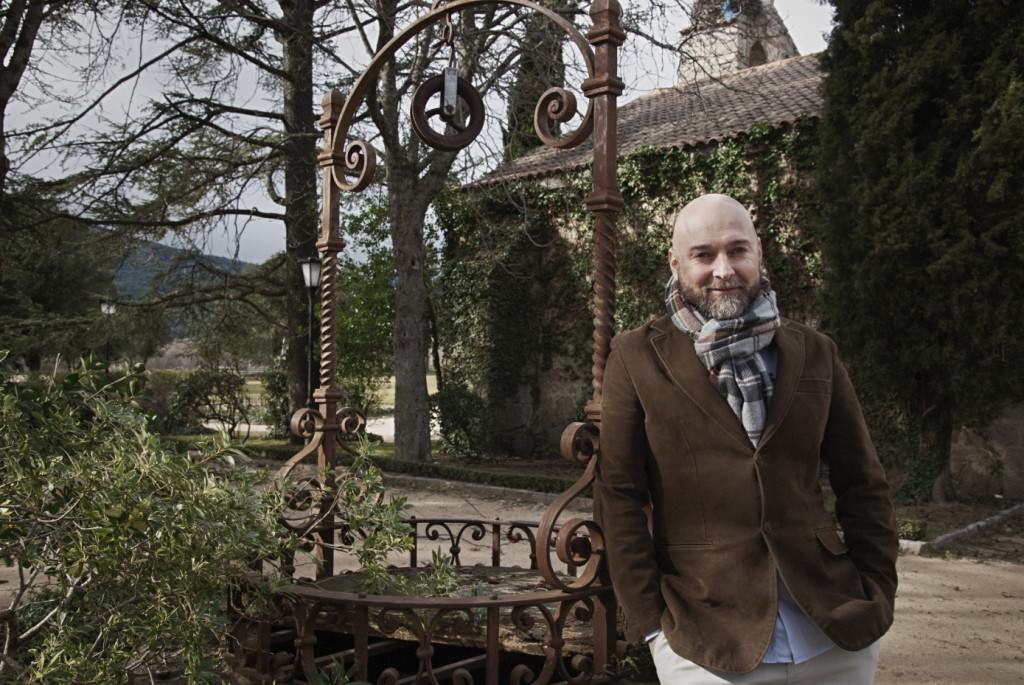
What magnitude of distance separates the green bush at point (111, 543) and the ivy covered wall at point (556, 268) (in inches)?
414

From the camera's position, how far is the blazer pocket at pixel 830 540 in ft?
6.59


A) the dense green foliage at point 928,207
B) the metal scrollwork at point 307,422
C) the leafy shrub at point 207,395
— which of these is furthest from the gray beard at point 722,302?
the leafy shrub at point 207,395

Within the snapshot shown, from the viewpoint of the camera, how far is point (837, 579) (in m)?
1.96

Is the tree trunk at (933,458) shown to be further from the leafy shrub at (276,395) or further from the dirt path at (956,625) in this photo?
the leafy shrub at (276,395)

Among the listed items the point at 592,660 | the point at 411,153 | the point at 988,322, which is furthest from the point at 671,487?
the point at 411,153

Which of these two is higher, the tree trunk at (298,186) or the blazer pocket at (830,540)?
the tree trunk at (298,186)

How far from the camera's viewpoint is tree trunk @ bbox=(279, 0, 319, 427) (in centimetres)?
1338

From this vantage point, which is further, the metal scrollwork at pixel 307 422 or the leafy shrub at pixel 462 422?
the leafy shrub at pixel 462 422

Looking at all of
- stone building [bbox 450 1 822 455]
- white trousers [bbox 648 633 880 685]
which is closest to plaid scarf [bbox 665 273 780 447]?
white trousers [bbox 648 633 880 685]

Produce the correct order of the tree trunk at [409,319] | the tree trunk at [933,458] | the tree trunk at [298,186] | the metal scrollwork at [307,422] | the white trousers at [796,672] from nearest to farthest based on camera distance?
the white trousers at [796,672] < the metal scrollwork at [307,422] < the tree trunk at [933,458] < the tree trunk at [409,319] < the tree trunk at [298,186]

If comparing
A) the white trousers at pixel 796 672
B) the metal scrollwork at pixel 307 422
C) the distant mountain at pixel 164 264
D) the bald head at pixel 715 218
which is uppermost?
the distant mountain at pixel 164 264

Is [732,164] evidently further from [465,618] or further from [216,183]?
[465,618]

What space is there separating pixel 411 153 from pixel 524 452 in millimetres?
5540

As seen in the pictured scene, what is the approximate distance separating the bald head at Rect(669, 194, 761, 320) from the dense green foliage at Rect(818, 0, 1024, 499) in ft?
25.6
